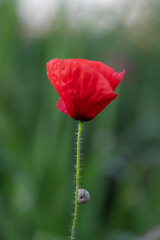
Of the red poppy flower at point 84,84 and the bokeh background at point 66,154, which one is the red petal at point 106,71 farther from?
the bokeh background at point 66,154

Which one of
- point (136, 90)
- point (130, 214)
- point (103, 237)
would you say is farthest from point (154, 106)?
point (103, 237)

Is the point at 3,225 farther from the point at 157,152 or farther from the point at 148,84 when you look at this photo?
the point at 148,84

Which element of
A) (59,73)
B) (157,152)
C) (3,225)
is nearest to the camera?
(59,73)

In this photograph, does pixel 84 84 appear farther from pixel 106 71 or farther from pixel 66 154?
pixel 66 154

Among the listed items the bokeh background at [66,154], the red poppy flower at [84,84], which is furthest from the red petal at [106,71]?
the bokeh background at [66,154]

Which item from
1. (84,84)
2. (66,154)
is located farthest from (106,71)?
(66,154)

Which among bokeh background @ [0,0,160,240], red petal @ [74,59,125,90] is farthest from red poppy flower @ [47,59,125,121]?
bokeh background @ [0,0,160,240]
